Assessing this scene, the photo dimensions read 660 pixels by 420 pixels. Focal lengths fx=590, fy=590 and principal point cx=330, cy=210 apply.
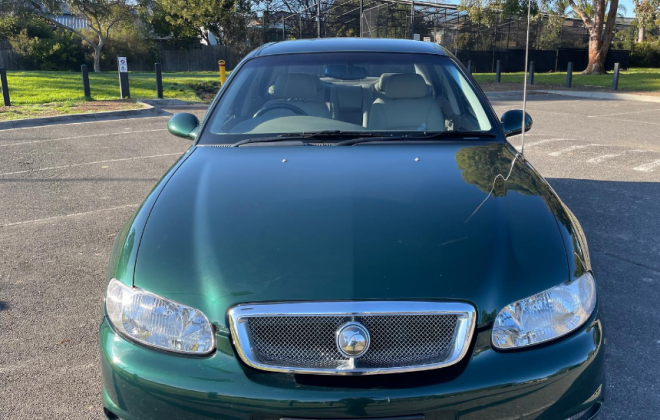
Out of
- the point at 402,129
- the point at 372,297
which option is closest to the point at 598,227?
the point at 402,129

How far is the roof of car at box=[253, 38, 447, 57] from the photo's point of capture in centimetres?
394

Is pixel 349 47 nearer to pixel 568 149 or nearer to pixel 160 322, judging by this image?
pixel 160 322

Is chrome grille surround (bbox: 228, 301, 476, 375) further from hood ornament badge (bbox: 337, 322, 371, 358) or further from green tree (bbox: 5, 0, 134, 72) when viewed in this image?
green tree (bbox: 5, 0, 134, 72)

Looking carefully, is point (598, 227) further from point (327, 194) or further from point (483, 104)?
point (327, 194)

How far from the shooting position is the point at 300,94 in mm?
3828

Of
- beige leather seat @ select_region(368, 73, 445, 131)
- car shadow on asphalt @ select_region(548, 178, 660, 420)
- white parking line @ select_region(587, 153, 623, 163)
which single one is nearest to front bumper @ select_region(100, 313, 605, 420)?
car shadow on asphalt @ select_region(548, 178, 660, 420)

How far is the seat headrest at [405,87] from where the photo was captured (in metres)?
3.75

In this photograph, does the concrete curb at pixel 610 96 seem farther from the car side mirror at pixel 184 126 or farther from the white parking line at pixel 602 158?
the car side mirror at pixel 184 126

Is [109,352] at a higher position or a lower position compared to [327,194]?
lower

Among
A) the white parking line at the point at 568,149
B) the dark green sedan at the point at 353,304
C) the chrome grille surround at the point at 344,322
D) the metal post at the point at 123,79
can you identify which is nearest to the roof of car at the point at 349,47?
the dark green sedan at the point at 353,304

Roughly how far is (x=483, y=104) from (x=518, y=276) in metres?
1.84

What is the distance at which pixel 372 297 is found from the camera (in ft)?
6.23

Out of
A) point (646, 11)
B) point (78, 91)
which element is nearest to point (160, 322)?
point (78, 91)

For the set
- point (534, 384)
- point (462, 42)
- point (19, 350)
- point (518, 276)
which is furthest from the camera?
point (462, 42)
